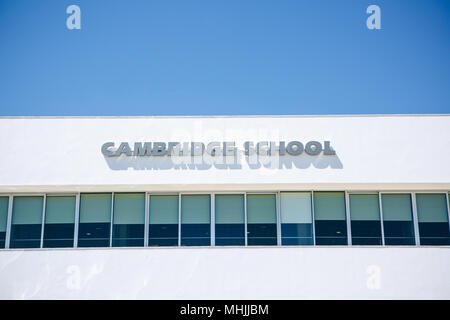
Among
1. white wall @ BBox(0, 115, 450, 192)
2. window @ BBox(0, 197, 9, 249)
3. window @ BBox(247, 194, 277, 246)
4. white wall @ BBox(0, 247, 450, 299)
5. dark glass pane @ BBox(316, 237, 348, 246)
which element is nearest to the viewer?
white wall @ BBox(0, 247, 450, 299)

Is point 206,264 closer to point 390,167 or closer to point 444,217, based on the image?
point 390,167

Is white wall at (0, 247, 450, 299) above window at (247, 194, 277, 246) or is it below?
below

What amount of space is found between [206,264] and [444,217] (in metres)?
6.51

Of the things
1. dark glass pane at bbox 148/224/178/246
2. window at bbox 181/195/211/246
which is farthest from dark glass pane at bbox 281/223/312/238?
dark glass pane at bbox 148/224/178/246

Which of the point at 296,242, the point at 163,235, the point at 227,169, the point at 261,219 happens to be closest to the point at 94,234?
the point at 163,235

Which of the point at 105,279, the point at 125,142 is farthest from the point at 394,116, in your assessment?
the point at 105,279

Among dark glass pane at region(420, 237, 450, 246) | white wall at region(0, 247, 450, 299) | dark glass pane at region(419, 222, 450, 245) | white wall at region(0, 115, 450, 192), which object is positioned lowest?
white wall at region(0, 247, 450, 299)

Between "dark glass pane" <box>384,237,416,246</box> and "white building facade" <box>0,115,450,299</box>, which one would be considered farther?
"dark glass pane" <box>384,237,416,246</box>

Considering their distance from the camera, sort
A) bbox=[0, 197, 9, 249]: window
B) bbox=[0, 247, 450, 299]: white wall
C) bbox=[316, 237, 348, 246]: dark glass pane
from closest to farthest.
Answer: bbox=[0, 247, 450, 299]: white wall, bbox=[316, 237, 348, 246]: dark glass pane, bbox=[0, 197, 9, 249]: window

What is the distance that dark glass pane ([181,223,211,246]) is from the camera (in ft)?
50.0

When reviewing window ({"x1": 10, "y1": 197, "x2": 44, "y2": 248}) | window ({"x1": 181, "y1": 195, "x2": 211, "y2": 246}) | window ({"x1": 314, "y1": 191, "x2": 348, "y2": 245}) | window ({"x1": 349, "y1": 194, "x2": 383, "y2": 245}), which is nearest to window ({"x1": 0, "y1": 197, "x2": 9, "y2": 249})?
window ({"x1": 10, "y1": 197, "x2": 44, "y2": 248})

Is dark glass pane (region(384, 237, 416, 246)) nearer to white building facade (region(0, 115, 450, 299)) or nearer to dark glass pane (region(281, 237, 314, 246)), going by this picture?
white building facade (region(0, 115, 450, 299))

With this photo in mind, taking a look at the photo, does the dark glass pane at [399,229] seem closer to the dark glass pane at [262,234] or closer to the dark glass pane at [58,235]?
the dark glass pane at [262,234]

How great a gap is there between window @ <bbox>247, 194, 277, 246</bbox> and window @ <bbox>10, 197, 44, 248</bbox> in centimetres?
566
